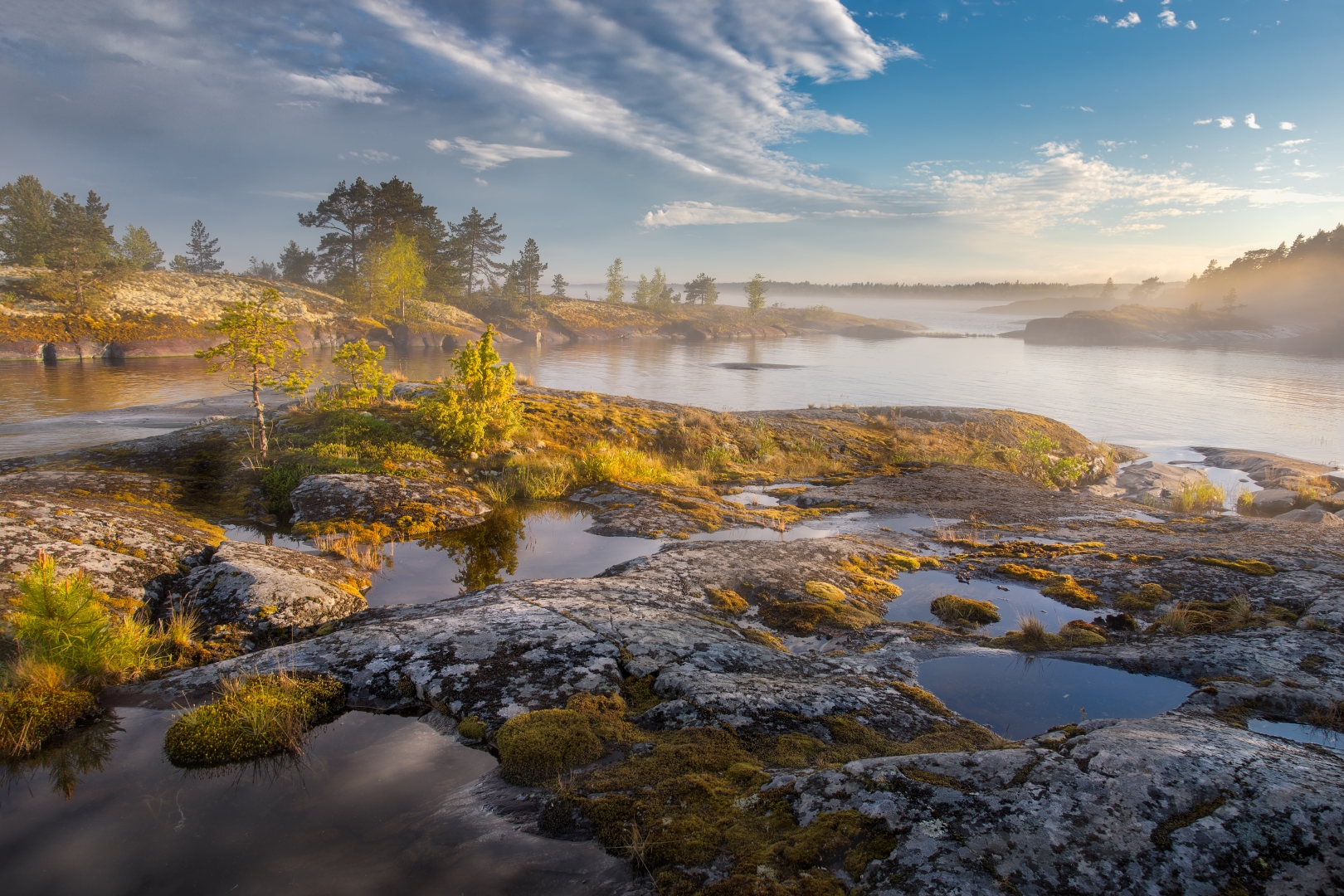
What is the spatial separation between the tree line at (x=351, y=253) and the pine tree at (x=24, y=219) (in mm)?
151

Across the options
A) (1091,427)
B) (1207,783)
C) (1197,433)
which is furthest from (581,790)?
(1197,433)

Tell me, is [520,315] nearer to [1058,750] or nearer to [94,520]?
[94,520]

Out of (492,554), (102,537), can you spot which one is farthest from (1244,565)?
(102,537)

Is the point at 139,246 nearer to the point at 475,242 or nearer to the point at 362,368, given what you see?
the point at 475,242

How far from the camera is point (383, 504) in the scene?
11.0 m

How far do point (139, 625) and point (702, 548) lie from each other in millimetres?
7060

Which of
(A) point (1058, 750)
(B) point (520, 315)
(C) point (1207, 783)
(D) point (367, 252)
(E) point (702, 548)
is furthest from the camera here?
(B) point (520, 315)

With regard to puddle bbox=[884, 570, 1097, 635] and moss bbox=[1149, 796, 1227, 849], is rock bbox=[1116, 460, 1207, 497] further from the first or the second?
moss bbox=[1149, 796, 1227, 849]

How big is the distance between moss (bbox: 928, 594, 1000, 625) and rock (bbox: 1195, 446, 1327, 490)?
18.7 m

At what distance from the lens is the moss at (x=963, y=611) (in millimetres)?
7613

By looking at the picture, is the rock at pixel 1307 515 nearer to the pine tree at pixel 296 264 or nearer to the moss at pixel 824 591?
the moss at pixel 824 591

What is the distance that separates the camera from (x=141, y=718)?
15.9ft

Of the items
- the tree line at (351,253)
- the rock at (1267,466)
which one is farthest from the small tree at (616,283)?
the rock at (1267,466)

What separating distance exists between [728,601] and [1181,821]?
5.36 metres
